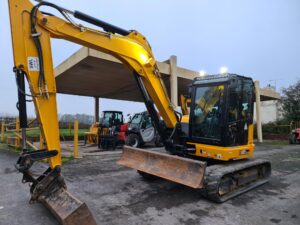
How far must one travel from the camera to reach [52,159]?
341 centimetres

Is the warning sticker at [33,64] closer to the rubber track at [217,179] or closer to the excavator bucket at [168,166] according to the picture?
the excavator bucket at [168,166]

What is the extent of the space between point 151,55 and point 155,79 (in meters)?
0.59

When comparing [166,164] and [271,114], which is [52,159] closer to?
[166,164]

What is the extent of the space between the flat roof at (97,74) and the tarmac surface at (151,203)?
18.8 ft

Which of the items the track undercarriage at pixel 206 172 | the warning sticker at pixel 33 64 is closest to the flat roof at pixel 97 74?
the track undercarriage at pixel 206 172

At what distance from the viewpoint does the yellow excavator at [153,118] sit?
10.9ft

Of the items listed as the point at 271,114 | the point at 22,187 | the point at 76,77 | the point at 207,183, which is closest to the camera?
the point at 207,183

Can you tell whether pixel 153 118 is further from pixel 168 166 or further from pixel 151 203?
pixel 151 203

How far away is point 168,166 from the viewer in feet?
15.3

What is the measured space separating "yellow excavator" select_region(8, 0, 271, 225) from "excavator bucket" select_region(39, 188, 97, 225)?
0.04ft

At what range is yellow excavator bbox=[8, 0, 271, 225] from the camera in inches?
131

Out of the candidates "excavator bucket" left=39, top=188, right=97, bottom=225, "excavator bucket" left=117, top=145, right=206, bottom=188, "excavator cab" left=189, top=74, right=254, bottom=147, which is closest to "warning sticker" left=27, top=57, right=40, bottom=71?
"excavator bucket" left=39, top=188, right=97, bottom=225

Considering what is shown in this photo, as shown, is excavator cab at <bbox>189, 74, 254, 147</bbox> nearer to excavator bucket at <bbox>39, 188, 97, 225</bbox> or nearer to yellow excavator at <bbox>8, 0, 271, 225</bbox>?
yellow excavator at <bbox>8, 0, 271, 225</bbox>

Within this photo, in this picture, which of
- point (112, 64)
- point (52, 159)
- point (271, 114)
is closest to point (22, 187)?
point (52, 159)
